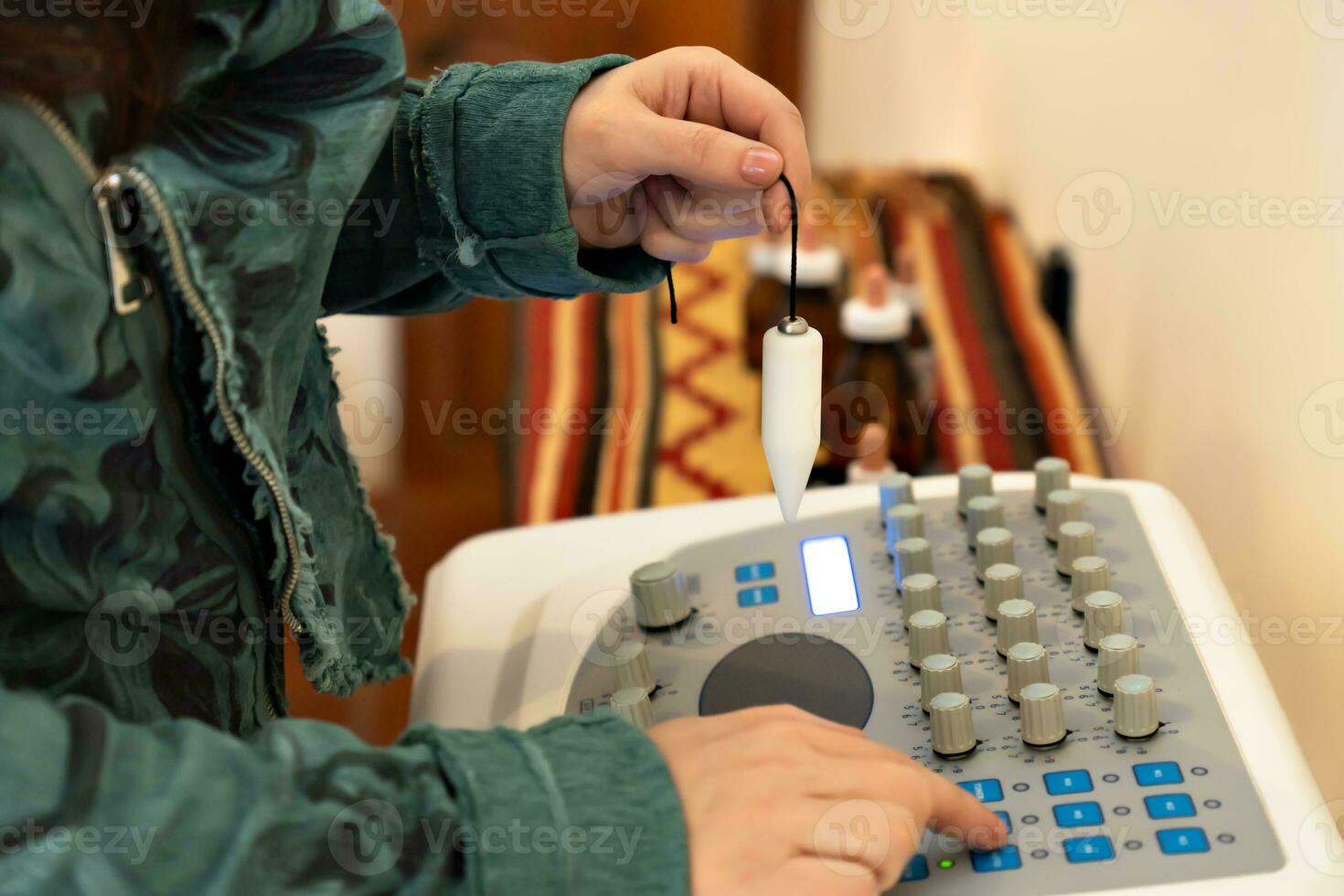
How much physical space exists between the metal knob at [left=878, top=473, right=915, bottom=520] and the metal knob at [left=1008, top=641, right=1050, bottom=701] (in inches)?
6.1

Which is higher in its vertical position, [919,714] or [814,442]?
[814,442]

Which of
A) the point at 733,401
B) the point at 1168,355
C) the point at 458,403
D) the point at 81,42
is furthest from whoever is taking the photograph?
the point at 458,403

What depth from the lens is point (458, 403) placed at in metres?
1.45

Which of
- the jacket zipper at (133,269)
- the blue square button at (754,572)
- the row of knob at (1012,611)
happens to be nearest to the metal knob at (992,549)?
the row of knob at (1012,611)

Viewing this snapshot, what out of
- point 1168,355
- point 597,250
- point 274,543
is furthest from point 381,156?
point 1168,355

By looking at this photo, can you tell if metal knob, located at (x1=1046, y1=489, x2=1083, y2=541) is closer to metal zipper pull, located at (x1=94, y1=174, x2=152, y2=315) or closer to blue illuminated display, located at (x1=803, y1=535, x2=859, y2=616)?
blue illuminated display, located at (x1=803, y1=535, x2=859, y2=616)

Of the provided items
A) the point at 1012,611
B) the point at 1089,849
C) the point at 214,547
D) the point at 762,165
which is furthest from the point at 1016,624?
the point at 214,547

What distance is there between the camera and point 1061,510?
63 cm

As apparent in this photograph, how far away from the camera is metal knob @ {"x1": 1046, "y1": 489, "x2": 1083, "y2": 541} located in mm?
630

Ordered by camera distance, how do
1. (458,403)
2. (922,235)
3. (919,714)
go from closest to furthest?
1. (919,714)
2. (922,235)
3. (458,403)

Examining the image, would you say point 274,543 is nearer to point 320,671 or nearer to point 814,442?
point 320,671

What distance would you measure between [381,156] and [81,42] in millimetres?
235

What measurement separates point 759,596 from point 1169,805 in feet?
0.74

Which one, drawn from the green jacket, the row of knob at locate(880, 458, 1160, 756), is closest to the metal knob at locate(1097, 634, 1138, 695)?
the row of knob at locate(880, 458, 1160, 756)
